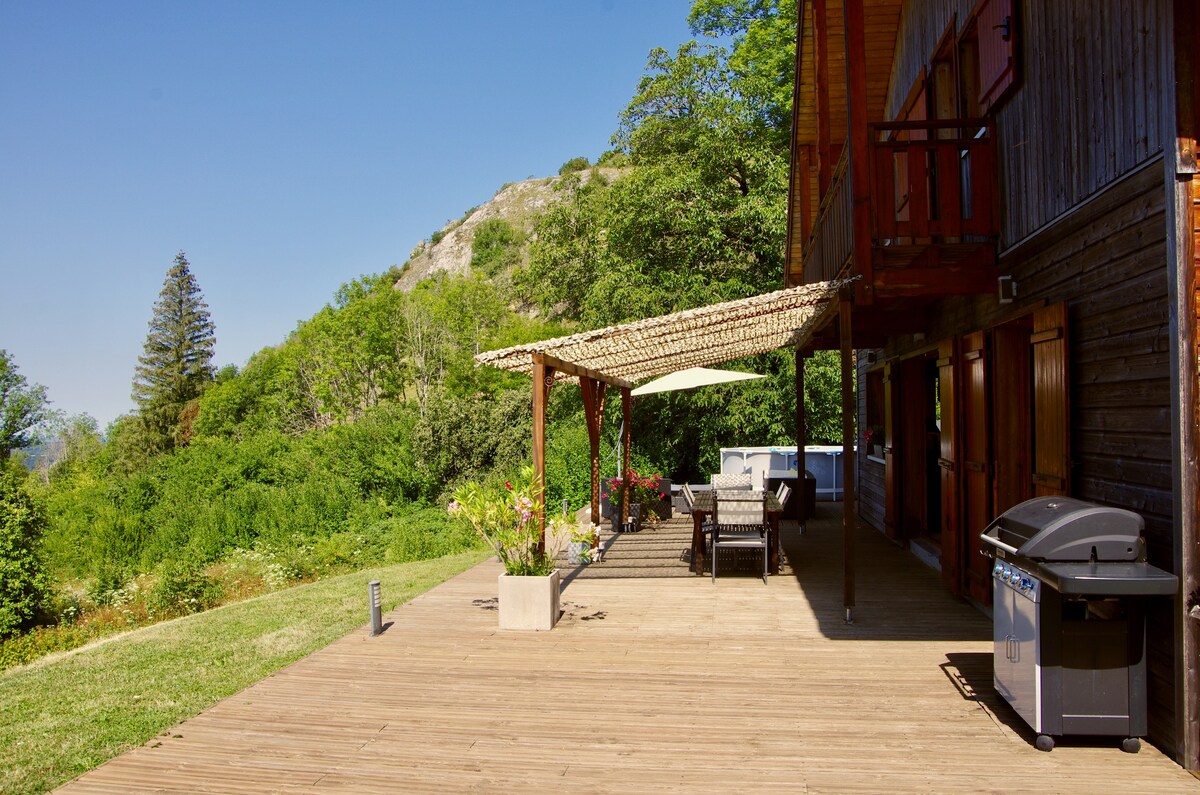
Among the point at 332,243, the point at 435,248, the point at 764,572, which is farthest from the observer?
the point at 435,248

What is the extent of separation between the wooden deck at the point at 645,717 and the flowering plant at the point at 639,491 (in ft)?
15.9

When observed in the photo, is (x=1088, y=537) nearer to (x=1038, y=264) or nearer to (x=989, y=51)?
(x=1038, y=264)

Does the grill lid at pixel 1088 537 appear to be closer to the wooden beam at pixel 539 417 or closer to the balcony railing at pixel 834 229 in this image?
the balcony railing at pixel 834 229

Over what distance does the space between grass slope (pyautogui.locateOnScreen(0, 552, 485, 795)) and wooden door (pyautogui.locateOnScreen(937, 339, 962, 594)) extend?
4.96 m

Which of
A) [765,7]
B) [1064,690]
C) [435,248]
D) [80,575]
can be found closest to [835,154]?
[1064,690]

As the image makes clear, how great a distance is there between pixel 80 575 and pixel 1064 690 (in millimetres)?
21817

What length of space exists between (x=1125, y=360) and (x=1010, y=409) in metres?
1.94

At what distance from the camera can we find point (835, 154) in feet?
41.8

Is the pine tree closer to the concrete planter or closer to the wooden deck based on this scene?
the concrete planter

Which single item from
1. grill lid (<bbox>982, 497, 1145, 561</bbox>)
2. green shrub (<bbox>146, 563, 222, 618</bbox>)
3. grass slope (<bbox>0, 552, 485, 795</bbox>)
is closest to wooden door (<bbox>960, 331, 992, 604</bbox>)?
grill lid (<bbox>982, 497, 1145, 561</bbox>)

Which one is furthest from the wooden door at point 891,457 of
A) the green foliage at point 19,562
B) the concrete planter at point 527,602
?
the green foliage at point 19,562

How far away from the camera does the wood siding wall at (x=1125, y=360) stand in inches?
143

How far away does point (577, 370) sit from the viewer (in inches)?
356

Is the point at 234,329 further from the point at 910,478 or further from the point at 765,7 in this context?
the point at 910,478
